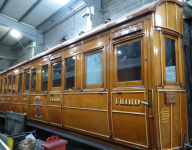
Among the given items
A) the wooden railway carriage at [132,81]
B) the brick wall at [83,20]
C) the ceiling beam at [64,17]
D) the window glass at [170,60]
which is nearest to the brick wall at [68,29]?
the brick wall at [83,20]

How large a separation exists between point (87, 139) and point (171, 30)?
7.65 feet

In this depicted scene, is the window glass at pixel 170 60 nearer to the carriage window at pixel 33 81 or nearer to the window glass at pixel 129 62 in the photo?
the window glass at pixel 129 62

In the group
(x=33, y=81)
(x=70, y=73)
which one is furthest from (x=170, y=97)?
(x=33, y=81)

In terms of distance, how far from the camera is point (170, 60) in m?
2.33

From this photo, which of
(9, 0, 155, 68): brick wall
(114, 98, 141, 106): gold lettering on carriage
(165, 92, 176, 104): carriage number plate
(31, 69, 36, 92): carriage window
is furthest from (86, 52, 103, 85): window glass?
(9, 0, 155, 68): brick wall

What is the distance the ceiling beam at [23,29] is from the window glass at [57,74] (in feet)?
20.3

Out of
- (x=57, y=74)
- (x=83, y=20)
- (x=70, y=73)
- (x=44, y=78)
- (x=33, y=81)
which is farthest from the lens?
(x=83, y=20)

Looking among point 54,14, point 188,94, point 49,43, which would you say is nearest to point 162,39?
point 188,94

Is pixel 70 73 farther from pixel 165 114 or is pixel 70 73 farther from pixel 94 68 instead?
pixel 165 114

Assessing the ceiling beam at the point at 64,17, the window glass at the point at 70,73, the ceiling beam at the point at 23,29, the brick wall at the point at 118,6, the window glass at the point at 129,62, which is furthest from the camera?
the ceiling beam at the point at 23,29

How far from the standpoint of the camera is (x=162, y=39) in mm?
2209

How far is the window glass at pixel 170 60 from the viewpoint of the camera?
7.50 ft

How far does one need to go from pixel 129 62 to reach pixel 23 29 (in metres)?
8.56

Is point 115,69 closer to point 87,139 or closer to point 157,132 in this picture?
point 157,132
